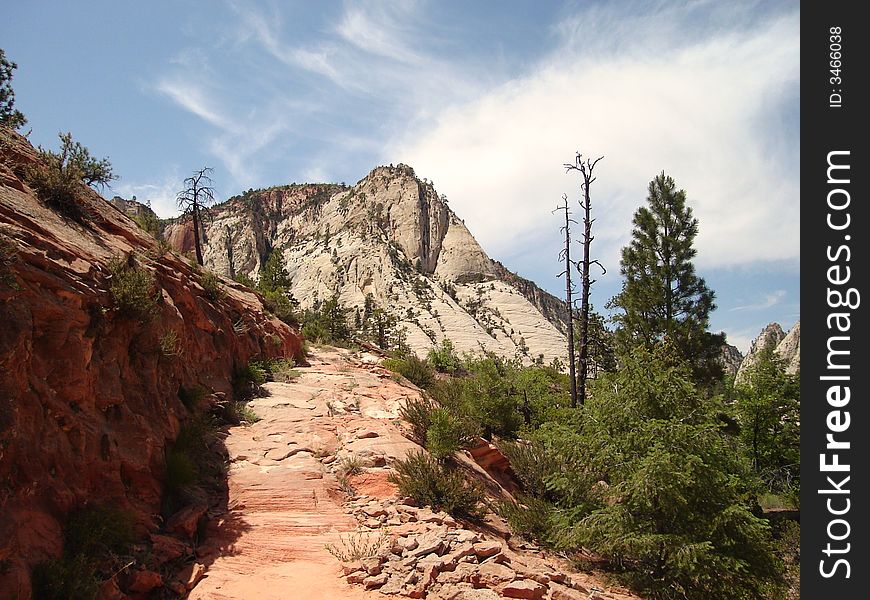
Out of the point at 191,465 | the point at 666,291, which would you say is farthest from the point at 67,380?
the point at 666,291

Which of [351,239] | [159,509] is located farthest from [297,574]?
[351,239]

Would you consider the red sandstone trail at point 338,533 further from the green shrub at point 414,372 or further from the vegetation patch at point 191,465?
the green shrub at point 414,372

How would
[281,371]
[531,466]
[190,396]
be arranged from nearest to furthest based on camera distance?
[190,396] → [531,466] → [281,371]

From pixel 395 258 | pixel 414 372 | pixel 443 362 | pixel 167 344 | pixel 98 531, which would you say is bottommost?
pixel 98 531

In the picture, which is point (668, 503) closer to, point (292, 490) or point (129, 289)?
point (292, 490)

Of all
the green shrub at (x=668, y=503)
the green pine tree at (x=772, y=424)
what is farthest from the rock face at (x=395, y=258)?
the green shrub at (x=668, y=503)

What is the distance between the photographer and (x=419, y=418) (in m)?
10.2

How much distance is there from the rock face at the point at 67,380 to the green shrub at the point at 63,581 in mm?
135

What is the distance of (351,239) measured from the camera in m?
79.9

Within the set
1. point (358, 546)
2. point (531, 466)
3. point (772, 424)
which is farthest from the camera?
point (772, 424)

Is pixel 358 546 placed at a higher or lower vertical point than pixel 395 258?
lower

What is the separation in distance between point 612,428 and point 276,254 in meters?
36.8

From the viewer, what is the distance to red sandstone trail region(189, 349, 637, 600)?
17.0 feet

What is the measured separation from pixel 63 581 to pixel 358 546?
2882 millimetres
